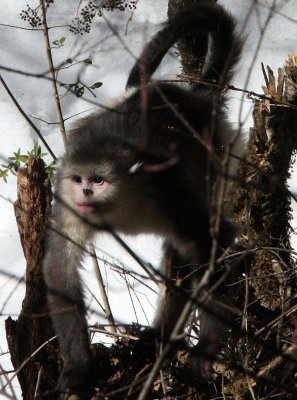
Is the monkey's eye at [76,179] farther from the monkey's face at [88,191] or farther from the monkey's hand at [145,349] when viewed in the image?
the monkey's hand at [145,349]

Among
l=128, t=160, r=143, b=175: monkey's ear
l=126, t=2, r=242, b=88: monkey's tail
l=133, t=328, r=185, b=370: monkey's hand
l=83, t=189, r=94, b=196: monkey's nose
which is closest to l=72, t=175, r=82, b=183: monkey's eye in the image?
l=83, t=189, r=94, b=196: monkey's nose

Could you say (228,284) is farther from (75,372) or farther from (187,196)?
(75,372)

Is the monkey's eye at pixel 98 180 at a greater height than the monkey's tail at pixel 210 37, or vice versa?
the monkey's tail at pixel 210 37

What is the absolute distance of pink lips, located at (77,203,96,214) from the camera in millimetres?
4102

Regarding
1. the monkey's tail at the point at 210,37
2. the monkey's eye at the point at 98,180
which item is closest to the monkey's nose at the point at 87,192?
the monkey's eye at the point at 98,180

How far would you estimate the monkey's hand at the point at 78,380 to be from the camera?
3.82m

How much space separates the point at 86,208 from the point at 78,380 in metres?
0.94

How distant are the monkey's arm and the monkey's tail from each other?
3.36 ft

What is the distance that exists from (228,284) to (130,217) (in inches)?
28.0

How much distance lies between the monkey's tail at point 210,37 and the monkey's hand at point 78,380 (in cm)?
177

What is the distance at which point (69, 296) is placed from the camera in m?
4.23

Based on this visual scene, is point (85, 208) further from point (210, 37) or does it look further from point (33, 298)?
point (210, 37)

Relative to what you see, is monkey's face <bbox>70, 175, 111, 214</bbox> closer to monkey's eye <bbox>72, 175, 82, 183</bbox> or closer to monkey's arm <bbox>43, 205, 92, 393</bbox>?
monkey's eye <bbox>72, 175, 82, 183</bbox>

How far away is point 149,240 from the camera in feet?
22.2
